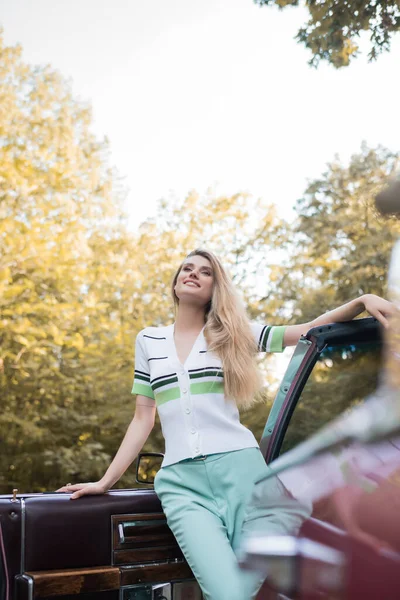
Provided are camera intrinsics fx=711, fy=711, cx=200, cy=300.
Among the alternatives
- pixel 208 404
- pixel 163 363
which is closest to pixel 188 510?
pixel 208 404

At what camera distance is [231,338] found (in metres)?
2.67

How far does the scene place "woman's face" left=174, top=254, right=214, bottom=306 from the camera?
2.82 m

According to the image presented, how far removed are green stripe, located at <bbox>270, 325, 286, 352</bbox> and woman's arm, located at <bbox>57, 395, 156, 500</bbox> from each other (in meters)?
0.51

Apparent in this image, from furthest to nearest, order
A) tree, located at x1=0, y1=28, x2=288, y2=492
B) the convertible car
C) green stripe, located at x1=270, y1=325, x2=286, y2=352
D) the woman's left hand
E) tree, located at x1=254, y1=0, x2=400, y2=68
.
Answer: tree, located at x1=0, y1=28, x2=288, y2=492, tree, located at x1=254, y1=0, x2=400, y2=68, green stripe, located at x1=270, y1=325, x2=286, y2=352, the convertible car, the woman's left hand

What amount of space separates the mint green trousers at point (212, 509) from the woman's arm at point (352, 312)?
0.44m

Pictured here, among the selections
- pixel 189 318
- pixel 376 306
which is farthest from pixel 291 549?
pixel 189 318

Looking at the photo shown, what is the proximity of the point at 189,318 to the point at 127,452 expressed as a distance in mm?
580

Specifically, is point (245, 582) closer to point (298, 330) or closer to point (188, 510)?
point (188, 510)

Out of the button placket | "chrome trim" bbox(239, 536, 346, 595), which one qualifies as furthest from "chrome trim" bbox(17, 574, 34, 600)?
"chrome trim" bbox(239, 536, 346, 595)

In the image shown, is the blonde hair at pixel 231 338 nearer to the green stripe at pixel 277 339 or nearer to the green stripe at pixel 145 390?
the green stripe at pixel 277 339

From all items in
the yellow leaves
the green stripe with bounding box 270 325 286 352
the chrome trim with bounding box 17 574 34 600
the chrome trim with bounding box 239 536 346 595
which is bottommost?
the chrome trim with bounding box 17 574 34 600

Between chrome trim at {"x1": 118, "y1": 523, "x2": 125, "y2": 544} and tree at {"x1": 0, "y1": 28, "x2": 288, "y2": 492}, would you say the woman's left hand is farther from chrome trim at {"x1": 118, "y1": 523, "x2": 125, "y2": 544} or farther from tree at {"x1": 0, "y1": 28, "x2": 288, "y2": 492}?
tree at {"x1": 0, "y1": 28, "x2": 288, "y2": 492}

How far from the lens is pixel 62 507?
2.24 m

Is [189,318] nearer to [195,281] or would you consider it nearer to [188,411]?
[195,281]
